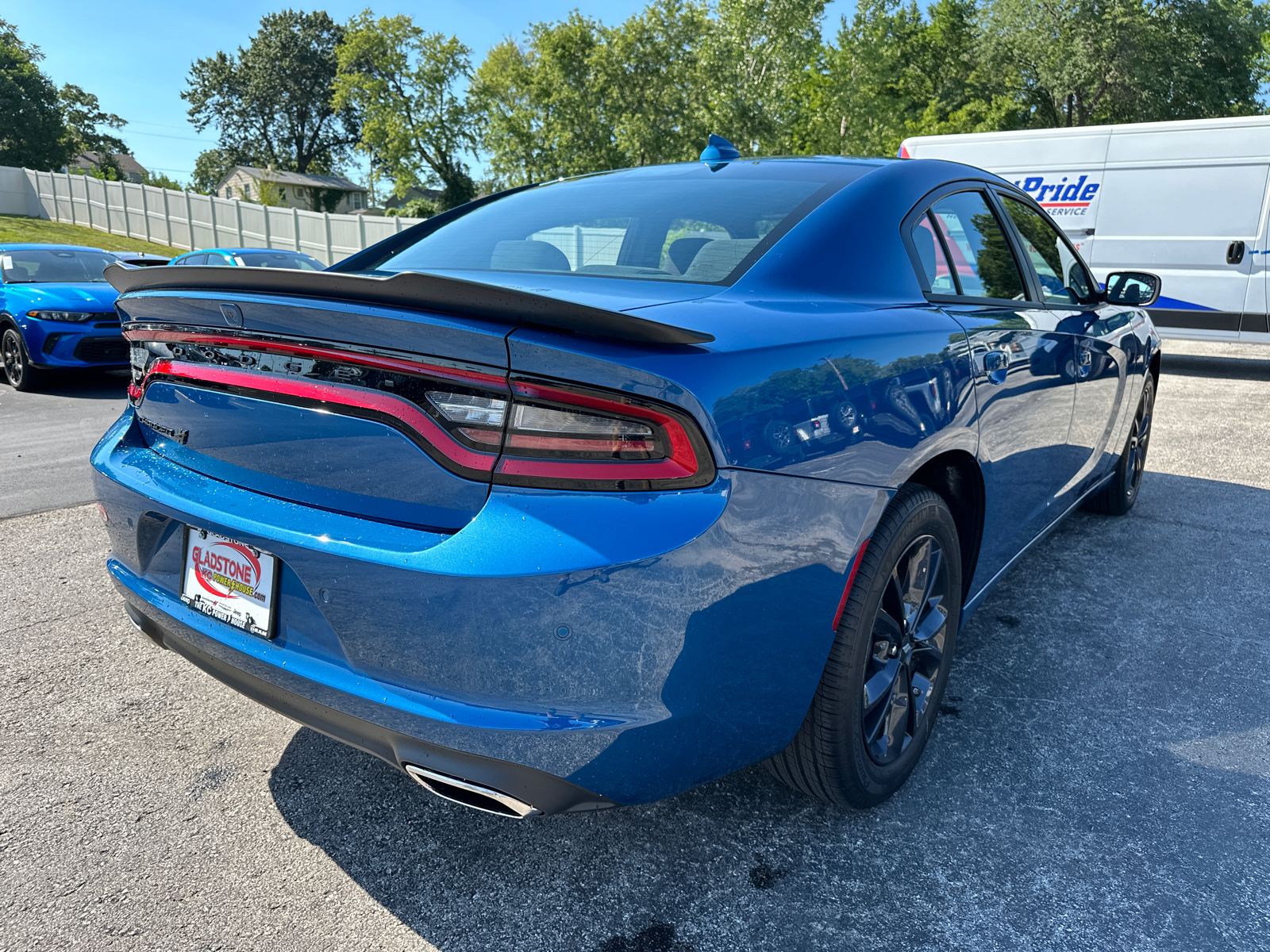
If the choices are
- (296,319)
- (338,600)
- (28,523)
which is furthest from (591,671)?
(28,523)

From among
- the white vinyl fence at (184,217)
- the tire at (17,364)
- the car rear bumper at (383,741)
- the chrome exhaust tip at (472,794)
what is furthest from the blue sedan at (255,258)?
the white vinyl fence at (184,217)

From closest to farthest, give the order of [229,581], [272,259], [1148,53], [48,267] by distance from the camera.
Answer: [229,581], [48,267], [272,259], [1148,53]

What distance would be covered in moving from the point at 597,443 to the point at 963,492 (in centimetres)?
141

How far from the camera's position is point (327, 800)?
7.25ft

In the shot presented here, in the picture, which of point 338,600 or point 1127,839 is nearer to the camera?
point 338,600

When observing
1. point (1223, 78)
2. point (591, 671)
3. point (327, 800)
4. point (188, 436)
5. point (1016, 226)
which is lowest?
point (327, 800)

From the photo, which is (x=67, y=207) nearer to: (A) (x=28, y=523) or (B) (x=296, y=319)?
(A) (x=28, y=523)

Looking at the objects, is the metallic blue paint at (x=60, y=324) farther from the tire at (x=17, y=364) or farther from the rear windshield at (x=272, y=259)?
the rear windshield at (x=272, y=259)

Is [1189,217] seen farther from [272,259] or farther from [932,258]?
[272,259]

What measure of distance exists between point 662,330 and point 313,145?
76250 millimetres

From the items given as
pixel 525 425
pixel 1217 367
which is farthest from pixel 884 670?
pixel 1217 367

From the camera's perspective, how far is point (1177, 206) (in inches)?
397

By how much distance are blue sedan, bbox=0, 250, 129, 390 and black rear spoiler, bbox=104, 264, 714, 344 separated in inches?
307

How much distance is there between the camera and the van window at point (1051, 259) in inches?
125
